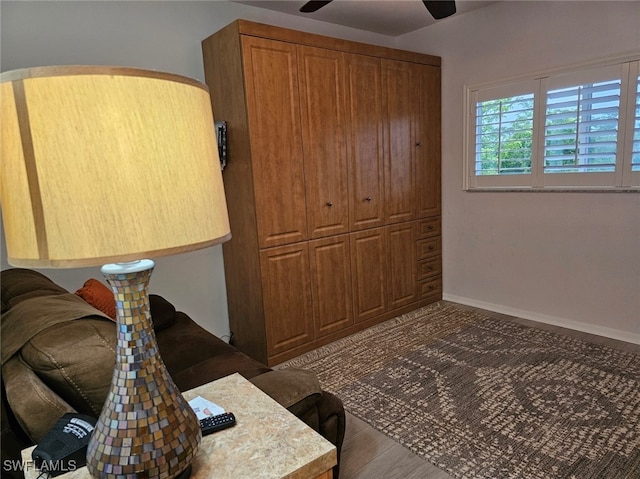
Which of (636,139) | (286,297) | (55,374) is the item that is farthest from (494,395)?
(55,374)

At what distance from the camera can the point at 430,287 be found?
13.1ft

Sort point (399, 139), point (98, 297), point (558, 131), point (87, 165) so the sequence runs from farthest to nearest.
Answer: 1. point (399, 139)
2. point (558, 131)
3. point (98, 297)
4. point (87, 165)

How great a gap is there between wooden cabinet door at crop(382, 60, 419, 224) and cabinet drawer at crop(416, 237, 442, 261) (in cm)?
32

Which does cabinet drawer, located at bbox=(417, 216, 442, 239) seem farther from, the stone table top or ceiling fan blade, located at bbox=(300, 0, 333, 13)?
the stone table top

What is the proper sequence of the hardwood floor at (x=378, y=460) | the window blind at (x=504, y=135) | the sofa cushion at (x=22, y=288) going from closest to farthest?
the sofa cushion at (x=22, y=288), the hardwood floor at (x=378, y=460), the window blind at (x=504, y=135)

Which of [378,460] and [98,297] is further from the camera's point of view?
[98,297]

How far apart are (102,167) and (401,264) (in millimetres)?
3269

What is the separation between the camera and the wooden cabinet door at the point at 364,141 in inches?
123

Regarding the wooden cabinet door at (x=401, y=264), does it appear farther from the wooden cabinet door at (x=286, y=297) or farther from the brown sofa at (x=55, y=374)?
the brown sofa at (x=55, y=374)

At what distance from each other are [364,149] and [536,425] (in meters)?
2.20

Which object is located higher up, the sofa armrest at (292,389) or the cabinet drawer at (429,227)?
the cabinet drawer at (429,227)

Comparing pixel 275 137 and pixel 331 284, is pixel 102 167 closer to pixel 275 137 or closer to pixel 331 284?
pixel 275 137

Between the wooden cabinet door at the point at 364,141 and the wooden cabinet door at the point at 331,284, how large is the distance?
0.86 ft

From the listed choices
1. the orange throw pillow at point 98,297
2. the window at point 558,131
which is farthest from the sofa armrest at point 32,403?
the window at point 558,131
